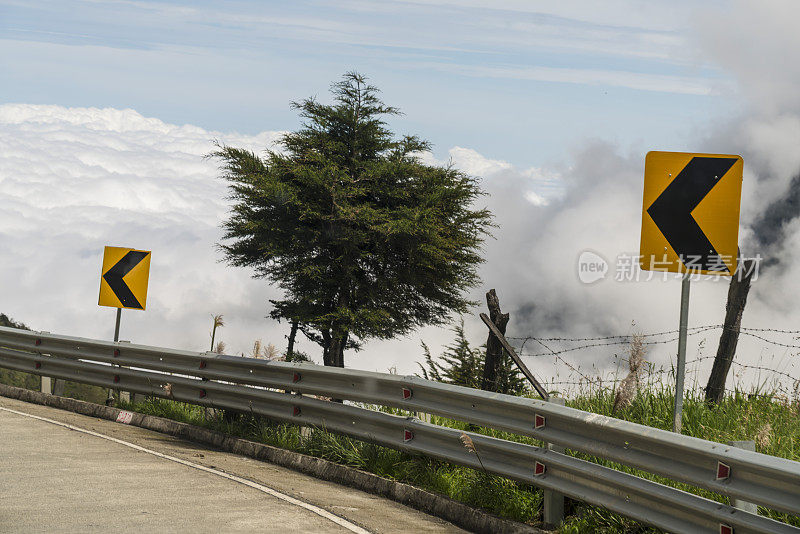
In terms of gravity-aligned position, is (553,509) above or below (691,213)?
below

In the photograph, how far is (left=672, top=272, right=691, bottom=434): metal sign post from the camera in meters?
6.58

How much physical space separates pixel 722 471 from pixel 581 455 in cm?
187

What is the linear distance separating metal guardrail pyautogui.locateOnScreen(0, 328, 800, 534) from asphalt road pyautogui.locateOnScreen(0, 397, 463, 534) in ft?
2.35

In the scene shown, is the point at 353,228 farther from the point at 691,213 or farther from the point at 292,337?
the point at 691,213

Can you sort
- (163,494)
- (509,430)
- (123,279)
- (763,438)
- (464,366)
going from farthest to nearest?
(464,366), (123,279), (163,494), (509,430), (763,438)

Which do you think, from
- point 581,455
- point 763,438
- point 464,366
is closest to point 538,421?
point 581,455

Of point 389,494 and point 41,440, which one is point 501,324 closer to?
point 389,494

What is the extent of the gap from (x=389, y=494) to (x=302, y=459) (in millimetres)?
1540

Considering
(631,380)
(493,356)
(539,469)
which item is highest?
(493,356)

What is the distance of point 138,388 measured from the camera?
12758 mm

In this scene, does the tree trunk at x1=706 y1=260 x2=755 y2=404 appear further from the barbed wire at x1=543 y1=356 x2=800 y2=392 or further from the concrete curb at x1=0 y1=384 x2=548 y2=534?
the concrete curb at x1=0 y1=384 x2=548 y2=534

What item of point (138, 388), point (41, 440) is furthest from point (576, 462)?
point (138, 388)

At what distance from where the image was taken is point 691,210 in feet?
22.5

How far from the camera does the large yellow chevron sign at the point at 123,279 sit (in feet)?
47.0
